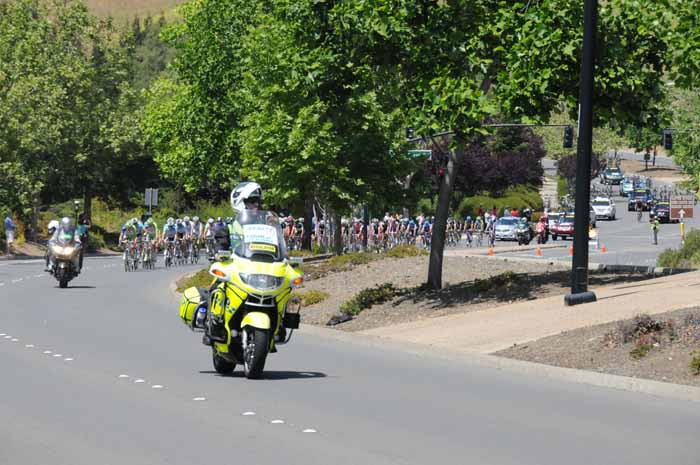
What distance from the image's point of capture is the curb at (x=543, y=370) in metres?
13.7

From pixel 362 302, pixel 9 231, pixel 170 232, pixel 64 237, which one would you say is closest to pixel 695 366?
pixel 362 302

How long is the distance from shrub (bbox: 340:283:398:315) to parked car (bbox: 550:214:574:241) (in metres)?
56.4

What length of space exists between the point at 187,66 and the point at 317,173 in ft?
70.9

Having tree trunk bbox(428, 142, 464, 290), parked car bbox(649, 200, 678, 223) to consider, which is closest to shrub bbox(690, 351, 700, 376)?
tree trunk bbox(428, 142, 464, 290)

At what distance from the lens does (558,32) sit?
74.9 ft

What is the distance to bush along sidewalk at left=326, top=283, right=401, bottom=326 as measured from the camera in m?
24.0

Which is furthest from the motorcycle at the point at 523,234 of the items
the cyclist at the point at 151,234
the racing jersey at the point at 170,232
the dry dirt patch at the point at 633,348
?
the dry dirt patch at the point at 633,348

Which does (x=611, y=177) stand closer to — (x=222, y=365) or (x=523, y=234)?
(x=523, y=234)

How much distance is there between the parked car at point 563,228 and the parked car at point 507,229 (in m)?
2.53

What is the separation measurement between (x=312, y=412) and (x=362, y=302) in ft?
41.4

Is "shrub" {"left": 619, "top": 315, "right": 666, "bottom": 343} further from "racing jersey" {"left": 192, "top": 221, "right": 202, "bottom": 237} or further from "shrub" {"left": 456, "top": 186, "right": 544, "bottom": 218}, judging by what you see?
"shrub" {"left": 456, "top": 186, "right": 544, "bottom": 218}

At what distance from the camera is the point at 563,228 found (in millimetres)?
81000

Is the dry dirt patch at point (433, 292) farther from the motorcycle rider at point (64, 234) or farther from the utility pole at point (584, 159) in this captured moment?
the motorcycle rider at point (64, 234)

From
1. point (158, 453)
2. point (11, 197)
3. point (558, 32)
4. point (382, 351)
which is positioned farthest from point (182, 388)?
point (11, 197)
